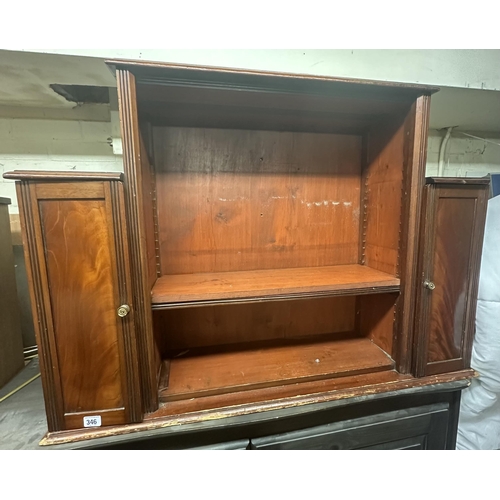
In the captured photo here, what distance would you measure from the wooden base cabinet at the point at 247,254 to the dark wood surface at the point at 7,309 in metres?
0.52

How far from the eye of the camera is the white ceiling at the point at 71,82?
84 centimetres

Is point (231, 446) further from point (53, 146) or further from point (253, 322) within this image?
point (53, 146)

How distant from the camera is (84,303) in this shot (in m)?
0.73

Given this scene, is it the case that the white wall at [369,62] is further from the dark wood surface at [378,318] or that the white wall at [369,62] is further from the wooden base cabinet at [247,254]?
the dark wood surface at [378,318]

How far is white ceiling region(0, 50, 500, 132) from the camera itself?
0.84m

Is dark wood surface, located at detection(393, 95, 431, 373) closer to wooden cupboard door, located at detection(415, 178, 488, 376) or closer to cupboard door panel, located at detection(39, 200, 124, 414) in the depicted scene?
wooden cupboard door, located at detection(415, 178, 488, 376)

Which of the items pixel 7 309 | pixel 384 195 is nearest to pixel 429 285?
pixel 384 195

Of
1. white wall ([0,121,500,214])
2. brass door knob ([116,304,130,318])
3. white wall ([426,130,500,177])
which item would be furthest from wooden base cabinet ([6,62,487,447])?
white wall ([426,130,500,177])

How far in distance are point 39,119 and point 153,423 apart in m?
1.42

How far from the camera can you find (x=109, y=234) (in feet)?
2.33

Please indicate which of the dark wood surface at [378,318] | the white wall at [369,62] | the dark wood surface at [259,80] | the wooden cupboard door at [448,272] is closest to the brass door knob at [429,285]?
the wooden cupboard door at [448,272]
